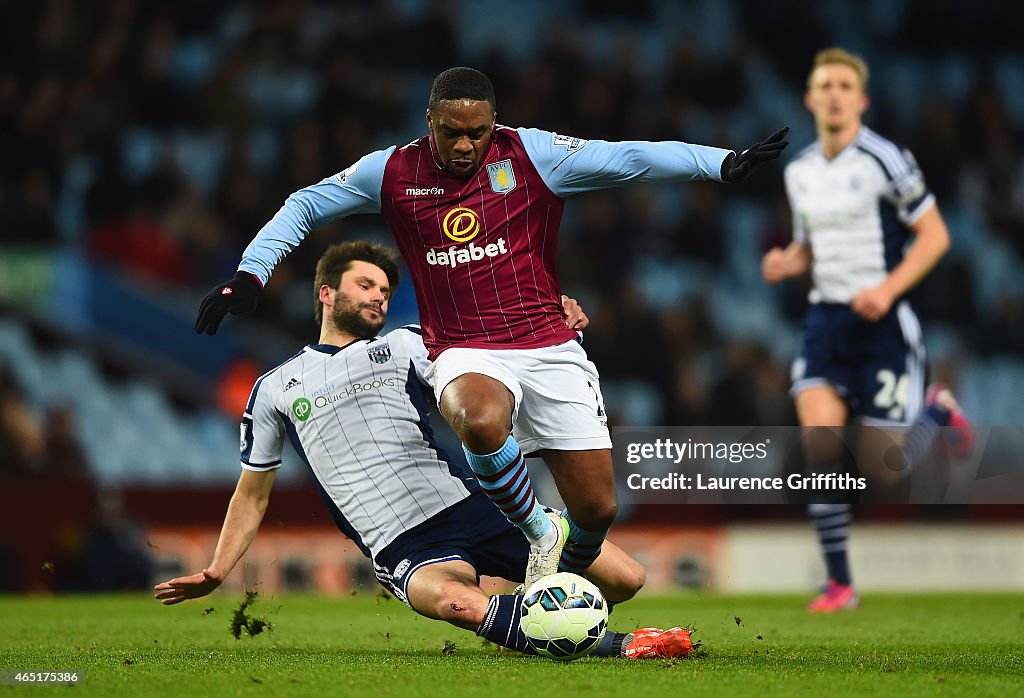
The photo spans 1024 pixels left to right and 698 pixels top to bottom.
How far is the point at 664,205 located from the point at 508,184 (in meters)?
10.3

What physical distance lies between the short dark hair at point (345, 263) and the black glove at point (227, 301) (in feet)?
2.77

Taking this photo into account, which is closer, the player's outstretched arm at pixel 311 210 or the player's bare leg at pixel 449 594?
the player's bare leg at pixel 449 594

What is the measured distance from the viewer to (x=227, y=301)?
15.9 feet

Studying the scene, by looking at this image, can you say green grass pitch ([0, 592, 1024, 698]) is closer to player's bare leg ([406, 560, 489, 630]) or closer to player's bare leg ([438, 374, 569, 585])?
player's bare leg ([406, 560, 489, 630])

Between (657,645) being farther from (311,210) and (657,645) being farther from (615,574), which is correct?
(311,210)

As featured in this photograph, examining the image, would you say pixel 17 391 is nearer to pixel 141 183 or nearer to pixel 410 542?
pixel 141 183

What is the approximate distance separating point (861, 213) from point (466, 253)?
334 cm

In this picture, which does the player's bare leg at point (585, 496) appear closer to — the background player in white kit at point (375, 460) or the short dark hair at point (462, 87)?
the background player in white kit at point (375, 460)

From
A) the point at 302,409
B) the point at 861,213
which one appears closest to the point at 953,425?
the point at 861,213

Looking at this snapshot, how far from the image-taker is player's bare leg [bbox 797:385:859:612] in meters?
7.57

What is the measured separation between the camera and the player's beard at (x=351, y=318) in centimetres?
575

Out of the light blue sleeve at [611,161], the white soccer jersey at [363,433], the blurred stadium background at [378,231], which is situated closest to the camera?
the light blue sleeve at [611,161]

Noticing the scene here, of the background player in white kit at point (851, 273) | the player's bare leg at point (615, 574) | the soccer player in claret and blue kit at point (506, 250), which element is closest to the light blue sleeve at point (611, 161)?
the soccer player in claret and blue kit at point (506, 250)

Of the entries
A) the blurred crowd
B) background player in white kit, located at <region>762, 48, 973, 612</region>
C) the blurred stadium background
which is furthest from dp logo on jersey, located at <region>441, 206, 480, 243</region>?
the blurred crowd
